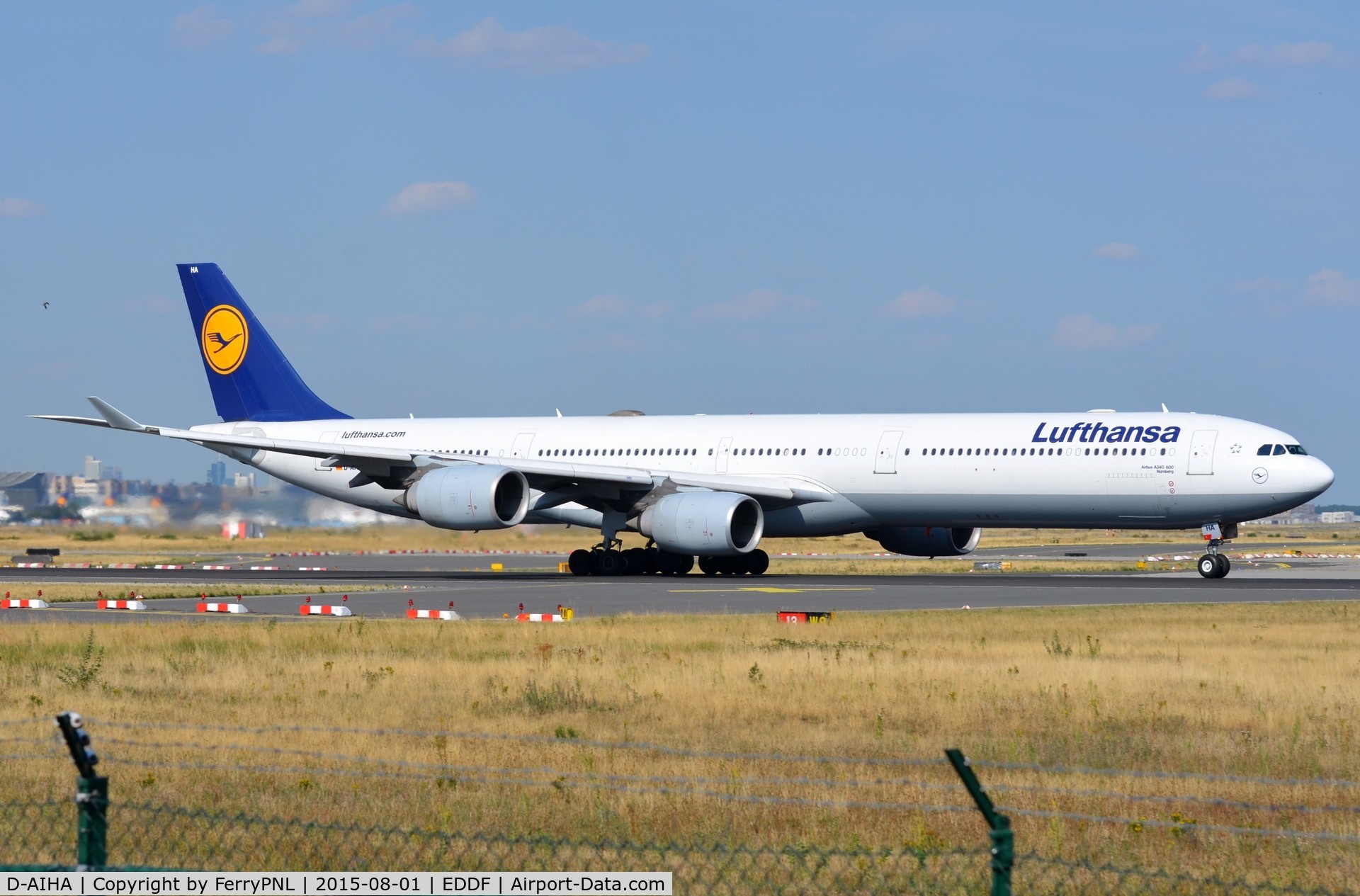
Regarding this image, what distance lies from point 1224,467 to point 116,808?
98.2ft

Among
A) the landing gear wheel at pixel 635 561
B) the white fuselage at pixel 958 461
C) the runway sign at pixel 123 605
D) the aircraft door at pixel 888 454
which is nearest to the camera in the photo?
the runway sign at pixel 123 605

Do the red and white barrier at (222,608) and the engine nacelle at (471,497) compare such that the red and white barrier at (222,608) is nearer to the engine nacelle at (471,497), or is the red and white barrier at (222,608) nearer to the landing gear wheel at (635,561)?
the engine nacelle at (471,497)

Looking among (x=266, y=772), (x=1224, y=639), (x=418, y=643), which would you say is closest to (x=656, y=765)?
(x=266, y=772)

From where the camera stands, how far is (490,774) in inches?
488

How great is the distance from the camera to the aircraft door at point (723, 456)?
4288cm

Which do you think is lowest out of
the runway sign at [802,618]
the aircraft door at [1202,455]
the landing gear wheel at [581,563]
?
the runway sign at [802,618]

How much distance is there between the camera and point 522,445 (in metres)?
46.5

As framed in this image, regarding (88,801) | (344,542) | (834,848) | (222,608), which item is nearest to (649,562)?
(344,542)

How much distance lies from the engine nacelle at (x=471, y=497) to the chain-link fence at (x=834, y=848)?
88.3 feet

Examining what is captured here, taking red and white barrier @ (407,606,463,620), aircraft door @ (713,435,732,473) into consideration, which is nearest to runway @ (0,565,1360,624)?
red and white barrier @ (407,606,463,620)

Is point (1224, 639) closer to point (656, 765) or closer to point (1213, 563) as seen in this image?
point (656, 765)

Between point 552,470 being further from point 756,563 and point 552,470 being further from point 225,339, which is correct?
point 225,339

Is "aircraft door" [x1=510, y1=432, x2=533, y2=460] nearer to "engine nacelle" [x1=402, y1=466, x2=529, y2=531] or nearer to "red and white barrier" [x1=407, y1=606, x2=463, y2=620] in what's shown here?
"engine nacelle" [x1=402, y1=466, x2=529, y2=531]

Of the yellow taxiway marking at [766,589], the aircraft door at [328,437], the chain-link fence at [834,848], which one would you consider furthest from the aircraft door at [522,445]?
the chain-link fence at [834,848]
